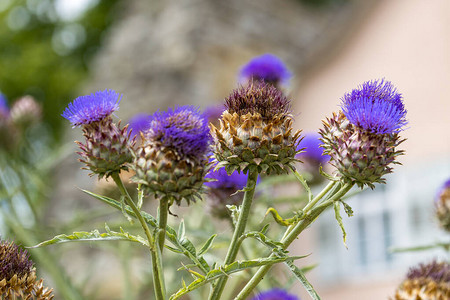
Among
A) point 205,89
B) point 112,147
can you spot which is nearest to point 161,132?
point 112,147

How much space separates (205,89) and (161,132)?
242 inches

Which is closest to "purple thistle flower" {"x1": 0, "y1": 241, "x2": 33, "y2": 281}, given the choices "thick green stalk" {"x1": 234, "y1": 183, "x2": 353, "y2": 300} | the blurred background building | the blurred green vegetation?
"thick green stalk" {"x1": 234, "y1": 183, "x2": 353, "y2": 300}

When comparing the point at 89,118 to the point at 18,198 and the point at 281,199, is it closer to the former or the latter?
the point at 281,199

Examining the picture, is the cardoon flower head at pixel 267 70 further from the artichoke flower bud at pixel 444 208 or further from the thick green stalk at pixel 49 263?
the thick green stalk at pixel 49 263

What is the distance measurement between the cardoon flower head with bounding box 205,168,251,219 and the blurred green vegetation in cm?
871

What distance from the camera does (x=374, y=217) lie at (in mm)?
6496

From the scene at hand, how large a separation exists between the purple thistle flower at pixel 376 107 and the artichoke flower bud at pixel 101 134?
31cm

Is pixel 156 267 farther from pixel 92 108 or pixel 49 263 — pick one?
pixel 49 263

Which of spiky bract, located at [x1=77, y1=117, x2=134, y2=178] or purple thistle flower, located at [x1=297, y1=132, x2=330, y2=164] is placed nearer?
spiky bract, located at [x1=77, y1=117, x2=134, y2=178]

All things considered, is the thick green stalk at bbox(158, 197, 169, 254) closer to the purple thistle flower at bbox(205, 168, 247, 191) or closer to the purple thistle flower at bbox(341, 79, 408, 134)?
the purple thistle flower at bbox(341, 79, 408, 134)

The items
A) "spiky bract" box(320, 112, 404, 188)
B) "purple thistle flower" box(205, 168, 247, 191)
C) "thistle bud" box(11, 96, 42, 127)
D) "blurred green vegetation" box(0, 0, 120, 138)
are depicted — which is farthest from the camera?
"blurred green vegetation" box(0, 0, 120, 138)

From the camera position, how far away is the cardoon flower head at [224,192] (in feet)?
4.18

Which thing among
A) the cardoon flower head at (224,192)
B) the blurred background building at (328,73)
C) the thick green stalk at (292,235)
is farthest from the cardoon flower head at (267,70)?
the blurred background building at (328,73)

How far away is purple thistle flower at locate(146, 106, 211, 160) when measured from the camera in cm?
81
